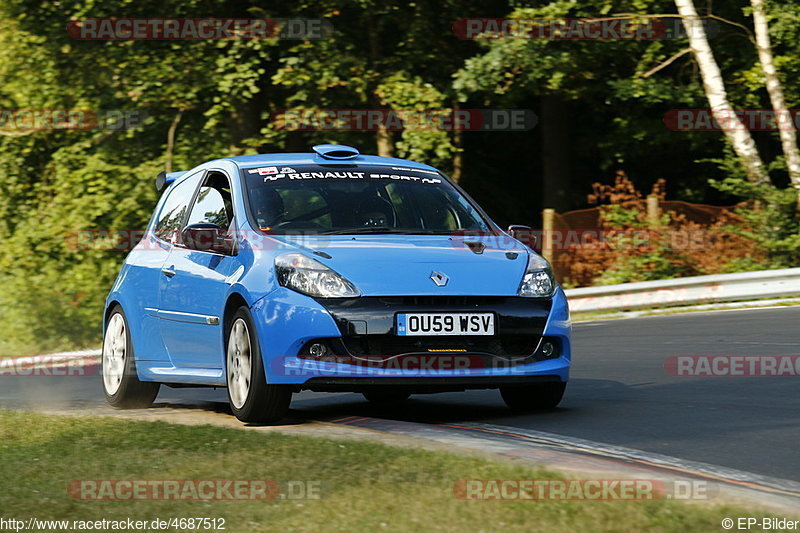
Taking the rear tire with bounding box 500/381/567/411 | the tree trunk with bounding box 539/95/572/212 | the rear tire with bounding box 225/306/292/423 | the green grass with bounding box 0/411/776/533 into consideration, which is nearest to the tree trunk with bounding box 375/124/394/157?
the tree trunk with bounding box 539/95/572/212

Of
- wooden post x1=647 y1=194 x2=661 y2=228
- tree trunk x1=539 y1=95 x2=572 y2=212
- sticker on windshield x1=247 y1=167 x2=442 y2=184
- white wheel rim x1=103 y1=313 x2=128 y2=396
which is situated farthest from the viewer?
tree trunk x1=539 y1=95 x2=572 y2=212

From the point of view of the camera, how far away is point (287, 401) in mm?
8203

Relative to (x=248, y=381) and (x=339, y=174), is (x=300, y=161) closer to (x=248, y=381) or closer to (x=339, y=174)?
(x=339, y=174)

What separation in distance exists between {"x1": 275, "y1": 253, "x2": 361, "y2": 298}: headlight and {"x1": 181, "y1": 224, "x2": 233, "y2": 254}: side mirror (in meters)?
0.69

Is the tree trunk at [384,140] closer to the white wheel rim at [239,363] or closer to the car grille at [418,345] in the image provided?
the white wheel rim at [239,363]

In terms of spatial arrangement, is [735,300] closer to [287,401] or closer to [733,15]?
[733,15]

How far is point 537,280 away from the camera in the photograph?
855cm

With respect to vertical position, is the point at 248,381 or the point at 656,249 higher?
the point at 248,381

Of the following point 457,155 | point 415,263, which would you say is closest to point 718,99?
point 457,155

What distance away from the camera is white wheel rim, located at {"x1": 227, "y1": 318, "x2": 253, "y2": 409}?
830 cm

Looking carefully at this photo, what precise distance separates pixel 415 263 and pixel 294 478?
8.04ft

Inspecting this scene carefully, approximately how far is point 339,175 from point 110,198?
59.2 ft

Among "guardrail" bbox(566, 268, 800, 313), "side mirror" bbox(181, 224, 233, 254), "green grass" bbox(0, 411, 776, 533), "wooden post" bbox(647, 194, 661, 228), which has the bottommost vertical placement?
"guardrail" bbox(566, 268, 800, 313)

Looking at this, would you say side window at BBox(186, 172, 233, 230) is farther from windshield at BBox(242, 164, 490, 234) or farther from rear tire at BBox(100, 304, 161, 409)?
rear tire at BBox(100, 304, 161, 409)
